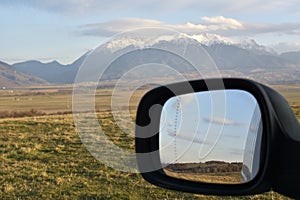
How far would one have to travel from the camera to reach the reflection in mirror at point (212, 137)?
2133 millimetres

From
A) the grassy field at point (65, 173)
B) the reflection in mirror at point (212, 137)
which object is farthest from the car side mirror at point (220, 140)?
the grassy field at point (65, 173)

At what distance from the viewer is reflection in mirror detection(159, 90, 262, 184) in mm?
2133

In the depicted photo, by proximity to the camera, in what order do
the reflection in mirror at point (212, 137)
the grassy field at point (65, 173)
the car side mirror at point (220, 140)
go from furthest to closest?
the grassy field at point (65, 173) < the reflection in mirror at point (212, 137) < the car side mirror at point (220, 140)

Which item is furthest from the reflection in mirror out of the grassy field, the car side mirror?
the grassy field

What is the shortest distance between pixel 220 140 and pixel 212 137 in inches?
9.4

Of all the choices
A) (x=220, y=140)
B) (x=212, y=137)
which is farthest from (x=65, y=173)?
(x=220, y=140)

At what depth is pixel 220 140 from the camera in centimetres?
257

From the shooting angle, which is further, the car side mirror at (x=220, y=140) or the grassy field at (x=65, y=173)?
the grassy field at (x=65, y=173)

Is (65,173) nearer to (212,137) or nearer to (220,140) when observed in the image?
(212,137)

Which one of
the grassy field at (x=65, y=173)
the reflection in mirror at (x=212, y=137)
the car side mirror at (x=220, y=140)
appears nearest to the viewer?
the car side mirror at (x=220, y=140)

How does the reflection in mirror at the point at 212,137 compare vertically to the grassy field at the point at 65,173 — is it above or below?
above

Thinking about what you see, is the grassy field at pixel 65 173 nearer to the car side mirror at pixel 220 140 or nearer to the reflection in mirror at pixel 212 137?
the reflection in mirror at pixel 212 137

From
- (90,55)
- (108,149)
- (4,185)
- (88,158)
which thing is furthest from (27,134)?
(90,55)

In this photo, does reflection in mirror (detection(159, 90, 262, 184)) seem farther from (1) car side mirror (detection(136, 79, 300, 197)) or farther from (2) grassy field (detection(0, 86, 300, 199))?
(2) grassy field (detection(0, 86, 300, 199))
